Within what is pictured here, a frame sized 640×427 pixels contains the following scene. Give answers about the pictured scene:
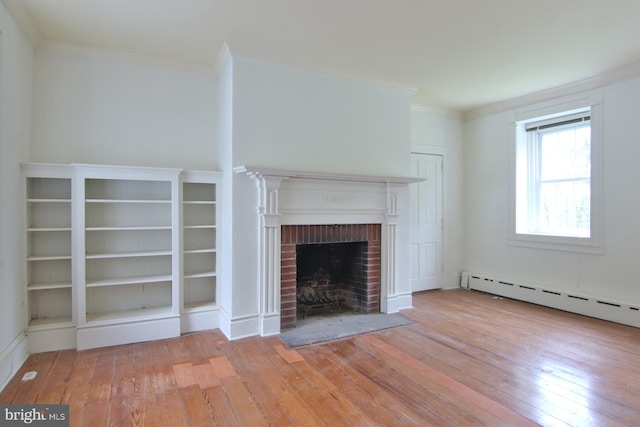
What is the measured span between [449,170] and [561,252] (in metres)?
1.91

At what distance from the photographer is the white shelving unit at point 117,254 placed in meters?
3.14

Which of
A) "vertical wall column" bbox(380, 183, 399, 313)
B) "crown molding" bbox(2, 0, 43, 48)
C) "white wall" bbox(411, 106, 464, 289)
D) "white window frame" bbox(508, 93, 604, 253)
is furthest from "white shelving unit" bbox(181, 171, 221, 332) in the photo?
"white window frame" bbox(508, 93, 604, 253)

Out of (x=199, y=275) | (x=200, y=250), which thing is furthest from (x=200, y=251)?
(x=199, y=275)

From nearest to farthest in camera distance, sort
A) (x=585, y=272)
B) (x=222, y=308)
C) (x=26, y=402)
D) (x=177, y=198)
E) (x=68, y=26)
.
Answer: (x=26, y=402) < (x=68, y=26) < (x=177, y=198) < (x=222, y=308) < (x=585, y=272)

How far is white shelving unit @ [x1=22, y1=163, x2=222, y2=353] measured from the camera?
10.3 ft

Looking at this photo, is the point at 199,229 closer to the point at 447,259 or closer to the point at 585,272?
the point at 447,259

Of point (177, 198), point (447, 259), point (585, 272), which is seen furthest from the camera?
point (447, 259)

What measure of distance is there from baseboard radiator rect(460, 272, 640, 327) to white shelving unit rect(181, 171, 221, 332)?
154 inches

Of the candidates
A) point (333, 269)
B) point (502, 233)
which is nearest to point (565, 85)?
point (502, 233)

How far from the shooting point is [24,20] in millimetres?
2807

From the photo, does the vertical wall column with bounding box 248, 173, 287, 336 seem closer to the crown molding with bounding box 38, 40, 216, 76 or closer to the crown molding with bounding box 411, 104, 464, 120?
the crown molding with bounding box 38, 40, 216, 76

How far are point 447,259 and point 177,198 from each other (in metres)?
4.10

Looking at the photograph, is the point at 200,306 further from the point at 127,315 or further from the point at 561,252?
the point at 561,252

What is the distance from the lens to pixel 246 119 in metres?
3.50
